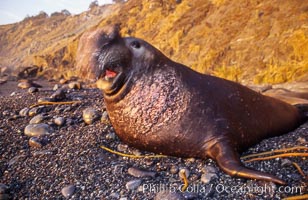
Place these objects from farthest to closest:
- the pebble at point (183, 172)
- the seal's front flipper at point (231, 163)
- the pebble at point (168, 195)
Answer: the pebble at point (183, 172)
the seal's front flipper at point (231, 163)
the pebble at point (168, 195)

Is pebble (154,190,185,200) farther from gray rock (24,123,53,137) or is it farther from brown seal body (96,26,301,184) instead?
gray rock (24,123,53,137)

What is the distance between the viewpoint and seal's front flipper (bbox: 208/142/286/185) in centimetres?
248

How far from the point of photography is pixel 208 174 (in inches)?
106

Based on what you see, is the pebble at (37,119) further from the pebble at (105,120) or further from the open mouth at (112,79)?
the open mouth at (112,79)

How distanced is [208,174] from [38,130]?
7.21 feet

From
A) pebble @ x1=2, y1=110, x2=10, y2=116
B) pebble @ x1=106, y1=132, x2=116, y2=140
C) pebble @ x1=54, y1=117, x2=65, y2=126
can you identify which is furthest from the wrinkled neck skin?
pebble @ x1=2, y1=110, x2=10, y2=116

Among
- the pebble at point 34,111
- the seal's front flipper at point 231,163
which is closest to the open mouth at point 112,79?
the seal's front flipper at point 231,163

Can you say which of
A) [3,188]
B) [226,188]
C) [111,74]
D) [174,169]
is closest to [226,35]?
[111,74]

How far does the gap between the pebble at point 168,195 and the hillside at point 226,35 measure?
647 cm

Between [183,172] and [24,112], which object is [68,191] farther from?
[24,112]

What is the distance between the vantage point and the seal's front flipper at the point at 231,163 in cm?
248

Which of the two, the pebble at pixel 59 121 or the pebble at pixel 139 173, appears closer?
the pebble at pixel 139 173

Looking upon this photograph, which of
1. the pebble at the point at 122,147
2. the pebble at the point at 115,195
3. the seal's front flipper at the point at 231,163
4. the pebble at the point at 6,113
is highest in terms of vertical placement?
the pebble at the point at 6,113

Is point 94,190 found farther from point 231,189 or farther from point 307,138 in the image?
point 307,138
